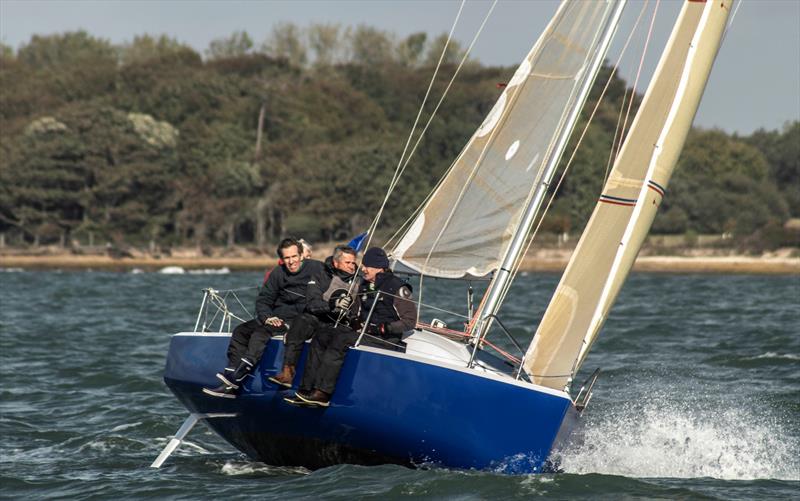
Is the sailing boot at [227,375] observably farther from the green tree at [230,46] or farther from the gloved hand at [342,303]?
the green tree at [230,46]

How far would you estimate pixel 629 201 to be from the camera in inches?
360

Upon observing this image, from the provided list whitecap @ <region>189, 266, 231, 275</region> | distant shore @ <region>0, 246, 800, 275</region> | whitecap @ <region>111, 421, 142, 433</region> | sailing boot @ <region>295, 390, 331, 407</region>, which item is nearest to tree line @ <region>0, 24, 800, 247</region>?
distant shore @ <region>0, 246, 800, 275</region>

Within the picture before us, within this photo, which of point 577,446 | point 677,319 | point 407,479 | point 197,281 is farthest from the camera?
point 197,281

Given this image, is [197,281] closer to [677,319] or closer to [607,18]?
[677,319]

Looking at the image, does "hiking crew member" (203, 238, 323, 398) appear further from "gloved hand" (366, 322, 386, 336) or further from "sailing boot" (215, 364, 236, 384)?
"gloved hand" (366, 322, 386, 336)

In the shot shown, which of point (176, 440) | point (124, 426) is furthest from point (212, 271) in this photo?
point (176, 440)

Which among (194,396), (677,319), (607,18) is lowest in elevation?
(194,396)

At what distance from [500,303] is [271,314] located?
5.54ft

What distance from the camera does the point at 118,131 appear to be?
67.0 metres

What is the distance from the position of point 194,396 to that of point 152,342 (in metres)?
10.0

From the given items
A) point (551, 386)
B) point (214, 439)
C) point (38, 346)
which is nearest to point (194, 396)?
point (214, 439)

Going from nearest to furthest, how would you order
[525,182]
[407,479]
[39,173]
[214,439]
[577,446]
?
1. [407,479]
2. [577,446]
3. [525,182]
4. [214,439]
5. [39,173]

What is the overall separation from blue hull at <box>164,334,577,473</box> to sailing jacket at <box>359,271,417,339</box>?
28cm

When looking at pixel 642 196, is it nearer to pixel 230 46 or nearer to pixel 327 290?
pixel 327 290
